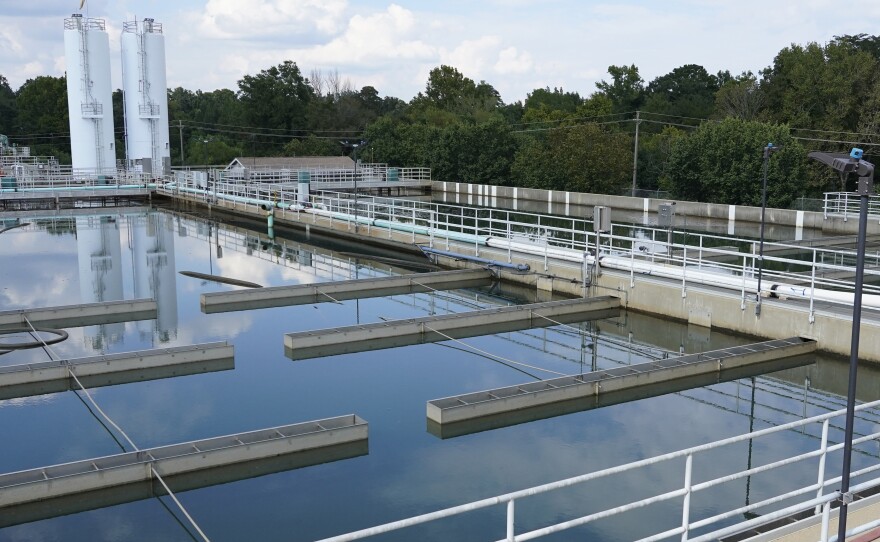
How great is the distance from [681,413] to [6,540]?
33.3ft

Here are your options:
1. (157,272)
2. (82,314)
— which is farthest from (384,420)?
(157,272)

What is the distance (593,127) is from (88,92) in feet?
109

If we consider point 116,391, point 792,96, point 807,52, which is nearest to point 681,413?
point 116,391

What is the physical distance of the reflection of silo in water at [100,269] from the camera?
19516mm

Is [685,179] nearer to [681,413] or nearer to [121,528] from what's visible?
[681,413]

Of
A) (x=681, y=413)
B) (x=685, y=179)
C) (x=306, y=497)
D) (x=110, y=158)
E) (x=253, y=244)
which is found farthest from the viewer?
(x=110, y=158)

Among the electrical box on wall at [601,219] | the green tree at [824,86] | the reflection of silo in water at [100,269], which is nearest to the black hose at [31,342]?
the reflection of silo in water at [100,269]

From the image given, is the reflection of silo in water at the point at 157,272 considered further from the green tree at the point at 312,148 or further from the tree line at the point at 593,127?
the green tree at the point at 312,148

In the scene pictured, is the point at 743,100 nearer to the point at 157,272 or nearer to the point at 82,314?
the point at 157,272

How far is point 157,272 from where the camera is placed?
89.9 ft

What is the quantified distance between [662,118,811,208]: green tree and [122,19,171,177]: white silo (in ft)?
112

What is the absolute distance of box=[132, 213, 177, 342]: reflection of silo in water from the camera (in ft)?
66.3

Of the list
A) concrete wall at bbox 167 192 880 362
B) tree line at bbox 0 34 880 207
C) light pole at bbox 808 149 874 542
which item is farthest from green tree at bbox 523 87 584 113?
light pole at bbox 808 149 874 542

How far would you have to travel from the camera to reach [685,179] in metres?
51.1
